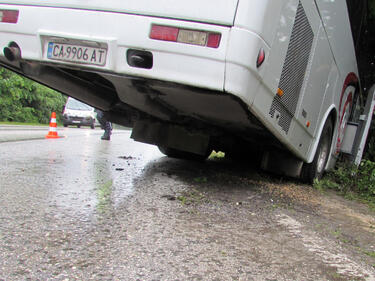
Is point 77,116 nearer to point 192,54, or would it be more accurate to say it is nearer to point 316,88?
point 316,88

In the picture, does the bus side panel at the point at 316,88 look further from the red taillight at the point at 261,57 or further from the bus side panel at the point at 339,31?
the red taillight at the point at 261,57

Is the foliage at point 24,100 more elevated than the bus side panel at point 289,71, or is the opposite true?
the bus side panel at point 289,71

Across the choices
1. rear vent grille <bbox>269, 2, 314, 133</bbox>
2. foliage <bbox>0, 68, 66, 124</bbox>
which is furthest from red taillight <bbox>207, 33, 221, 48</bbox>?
foliage <bbox>0, 68, 66, 124</bbox>

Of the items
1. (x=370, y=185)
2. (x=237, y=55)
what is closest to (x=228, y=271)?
(x=237, y=55)

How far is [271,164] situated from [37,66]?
9.90 feet

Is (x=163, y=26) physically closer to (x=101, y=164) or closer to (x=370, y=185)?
(x=101, y=164)

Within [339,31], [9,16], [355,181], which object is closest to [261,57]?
[9,16]

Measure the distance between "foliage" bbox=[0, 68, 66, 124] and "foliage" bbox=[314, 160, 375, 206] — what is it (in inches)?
769

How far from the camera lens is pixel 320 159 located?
5.08 meters

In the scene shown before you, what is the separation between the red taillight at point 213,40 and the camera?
2.39m

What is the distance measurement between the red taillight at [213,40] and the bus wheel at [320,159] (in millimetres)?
2848

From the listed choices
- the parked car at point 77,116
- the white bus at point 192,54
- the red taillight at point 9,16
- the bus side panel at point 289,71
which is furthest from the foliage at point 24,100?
the bus side panel at point 289,71

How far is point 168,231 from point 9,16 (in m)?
2.25

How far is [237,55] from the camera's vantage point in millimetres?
2365
